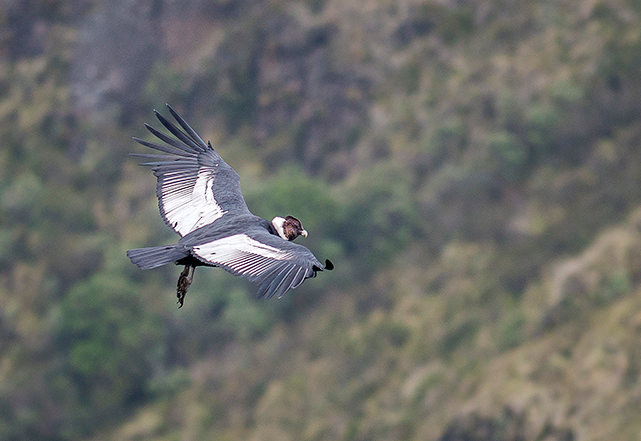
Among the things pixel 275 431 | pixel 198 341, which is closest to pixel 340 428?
pixel 275 431

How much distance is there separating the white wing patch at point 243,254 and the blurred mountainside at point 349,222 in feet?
71.8

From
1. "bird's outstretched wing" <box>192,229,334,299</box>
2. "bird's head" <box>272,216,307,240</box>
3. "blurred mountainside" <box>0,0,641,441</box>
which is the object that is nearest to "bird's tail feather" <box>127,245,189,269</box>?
"bird's outstretched wing" <box>192,229,334,299</box>

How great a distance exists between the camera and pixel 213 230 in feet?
44.5

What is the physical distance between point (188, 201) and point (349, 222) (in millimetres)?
33141

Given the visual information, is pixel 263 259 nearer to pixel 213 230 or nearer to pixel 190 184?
pixel 213 230

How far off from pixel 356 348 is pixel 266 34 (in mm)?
21118

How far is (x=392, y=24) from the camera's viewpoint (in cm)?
5297

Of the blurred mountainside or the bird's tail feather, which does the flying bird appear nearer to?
the bird's tail feather

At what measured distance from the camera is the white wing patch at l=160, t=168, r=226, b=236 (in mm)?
14461

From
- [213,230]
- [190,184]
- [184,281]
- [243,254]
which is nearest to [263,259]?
[243,254]

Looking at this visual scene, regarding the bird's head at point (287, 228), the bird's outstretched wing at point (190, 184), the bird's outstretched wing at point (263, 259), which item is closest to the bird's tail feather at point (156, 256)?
the bird's outstretched wing at point (263, 259)

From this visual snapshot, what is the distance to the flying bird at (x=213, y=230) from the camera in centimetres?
1195

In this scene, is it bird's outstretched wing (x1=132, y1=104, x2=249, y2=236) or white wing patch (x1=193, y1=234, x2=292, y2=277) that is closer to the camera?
white wing patch (x1=193, y1=234, x2=292, y2=277)

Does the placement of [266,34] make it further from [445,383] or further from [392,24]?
[445,383]
